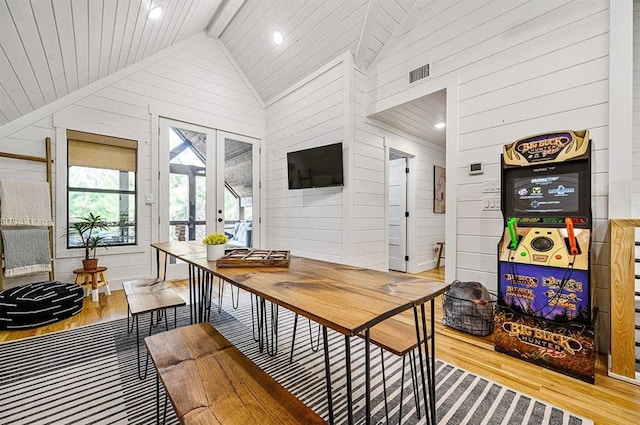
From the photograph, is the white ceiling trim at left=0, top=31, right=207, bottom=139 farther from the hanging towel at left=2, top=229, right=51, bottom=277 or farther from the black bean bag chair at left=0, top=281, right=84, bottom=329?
the black bean bag chair at left=0, top=281, right=84, bottom=329

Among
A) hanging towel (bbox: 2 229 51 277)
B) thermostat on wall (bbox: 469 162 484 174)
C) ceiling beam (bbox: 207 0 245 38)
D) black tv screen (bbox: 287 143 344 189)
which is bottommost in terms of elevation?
hanging towel (bbox: 2 229 51 277)

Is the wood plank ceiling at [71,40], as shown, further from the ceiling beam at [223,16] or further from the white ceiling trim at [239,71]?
the white ceiling trim at [239,71]

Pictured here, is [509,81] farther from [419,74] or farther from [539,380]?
[539,380]

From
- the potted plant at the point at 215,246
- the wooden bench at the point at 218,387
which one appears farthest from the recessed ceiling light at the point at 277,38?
the wooden bench at the point at 218,387

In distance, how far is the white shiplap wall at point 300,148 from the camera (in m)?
3.84

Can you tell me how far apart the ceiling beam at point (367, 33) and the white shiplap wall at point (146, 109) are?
2.35 m

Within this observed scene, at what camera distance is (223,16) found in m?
4.23

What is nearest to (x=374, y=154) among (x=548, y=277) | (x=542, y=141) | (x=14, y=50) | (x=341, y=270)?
(x=542, y=141)

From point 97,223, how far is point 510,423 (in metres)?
4.55

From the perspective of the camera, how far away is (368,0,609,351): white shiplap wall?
212 centimetres

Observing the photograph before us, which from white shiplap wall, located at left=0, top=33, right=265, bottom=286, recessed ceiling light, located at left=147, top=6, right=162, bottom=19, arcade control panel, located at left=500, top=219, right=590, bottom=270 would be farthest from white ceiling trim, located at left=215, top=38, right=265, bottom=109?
arcade control panel, located at left=500, top=219, right=590, bottom=270

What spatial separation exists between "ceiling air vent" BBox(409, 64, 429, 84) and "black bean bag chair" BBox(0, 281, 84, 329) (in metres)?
4.39

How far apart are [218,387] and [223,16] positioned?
4945mm

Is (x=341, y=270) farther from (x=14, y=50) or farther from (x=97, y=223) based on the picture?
(x=97, y=223)
